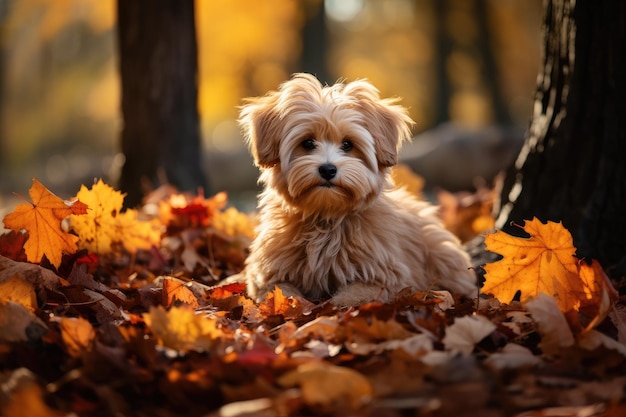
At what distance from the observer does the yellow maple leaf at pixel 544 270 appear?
316 centimetres

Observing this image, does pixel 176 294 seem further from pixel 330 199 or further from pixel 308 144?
pixel 308 144

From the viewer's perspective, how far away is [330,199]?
161 inches

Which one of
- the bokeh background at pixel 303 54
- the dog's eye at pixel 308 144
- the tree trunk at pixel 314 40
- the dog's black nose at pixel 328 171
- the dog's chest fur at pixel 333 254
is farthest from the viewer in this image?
the tree trunk at pixel 314 40

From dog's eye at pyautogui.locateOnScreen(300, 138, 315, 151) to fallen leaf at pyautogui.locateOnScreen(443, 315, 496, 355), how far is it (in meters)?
1.80

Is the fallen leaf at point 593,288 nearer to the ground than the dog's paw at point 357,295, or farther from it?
farther from it

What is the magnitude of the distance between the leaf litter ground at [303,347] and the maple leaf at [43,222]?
0.01 m

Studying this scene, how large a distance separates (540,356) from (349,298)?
4.39 feet

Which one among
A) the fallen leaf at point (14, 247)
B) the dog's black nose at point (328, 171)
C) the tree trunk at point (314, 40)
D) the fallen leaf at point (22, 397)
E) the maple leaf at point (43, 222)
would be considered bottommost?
the fallen leaf at point (22, 397)

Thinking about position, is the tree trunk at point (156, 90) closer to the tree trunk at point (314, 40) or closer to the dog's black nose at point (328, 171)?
the dog's black nose at point (328, 171)

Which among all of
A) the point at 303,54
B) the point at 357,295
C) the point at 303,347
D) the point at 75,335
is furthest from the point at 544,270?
the point at 303,54

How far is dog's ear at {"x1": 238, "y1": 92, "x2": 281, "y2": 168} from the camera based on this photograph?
4340 millimetres

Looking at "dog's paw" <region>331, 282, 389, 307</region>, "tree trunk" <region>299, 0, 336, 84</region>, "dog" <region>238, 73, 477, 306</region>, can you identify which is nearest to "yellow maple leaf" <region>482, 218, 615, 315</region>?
"dog's paw" <region>331, 282, 389, 307</region>

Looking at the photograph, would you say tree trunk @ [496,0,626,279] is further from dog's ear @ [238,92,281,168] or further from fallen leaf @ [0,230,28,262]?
fallen leaf @ [0,230,28,262]

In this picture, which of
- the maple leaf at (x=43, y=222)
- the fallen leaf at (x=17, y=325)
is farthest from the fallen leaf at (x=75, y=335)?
the maple leaf at (x=43, y=222)
